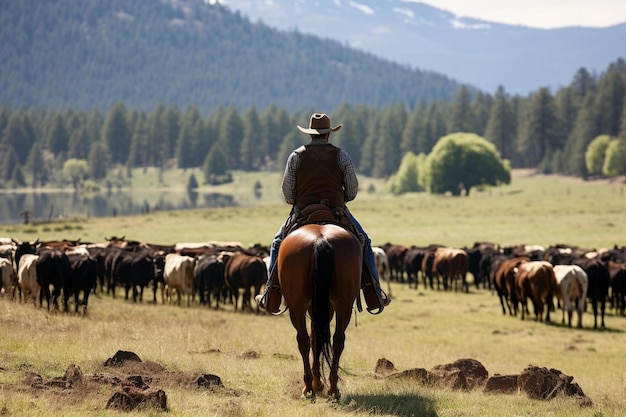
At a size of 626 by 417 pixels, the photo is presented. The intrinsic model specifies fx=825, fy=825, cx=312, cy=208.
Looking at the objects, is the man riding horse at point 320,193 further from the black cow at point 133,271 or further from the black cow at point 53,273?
the black cow at point 133,271

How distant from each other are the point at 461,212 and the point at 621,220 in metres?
16.9

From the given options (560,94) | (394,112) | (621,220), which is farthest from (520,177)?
(621,220)

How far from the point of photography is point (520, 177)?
143 metres

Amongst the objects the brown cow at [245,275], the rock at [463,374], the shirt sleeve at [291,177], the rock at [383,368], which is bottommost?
the brown cow at [245,275]

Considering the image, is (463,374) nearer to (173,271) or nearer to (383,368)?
(383,368)

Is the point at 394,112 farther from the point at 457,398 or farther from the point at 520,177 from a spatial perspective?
the point at 457,398

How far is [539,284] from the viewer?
2545 cm

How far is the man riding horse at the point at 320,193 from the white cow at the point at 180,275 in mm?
16811

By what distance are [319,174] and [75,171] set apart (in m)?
181

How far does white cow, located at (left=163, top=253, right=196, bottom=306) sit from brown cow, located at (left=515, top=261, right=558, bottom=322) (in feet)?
35.6

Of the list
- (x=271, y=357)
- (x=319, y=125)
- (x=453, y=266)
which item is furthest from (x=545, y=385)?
(x=453, y=266)

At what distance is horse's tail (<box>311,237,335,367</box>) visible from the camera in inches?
391

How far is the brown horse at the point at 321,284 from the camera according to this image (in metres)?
10.0

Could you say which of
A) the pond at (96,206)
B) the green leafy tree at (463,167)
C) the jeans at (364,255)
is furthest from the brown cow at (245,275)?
the green leafy tree at (463,167)
